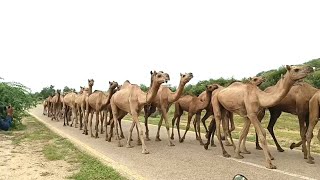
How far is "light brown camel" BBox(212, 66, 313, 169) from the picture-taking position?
29.4 feet

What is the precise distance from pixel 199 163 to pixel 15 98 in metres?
17.4

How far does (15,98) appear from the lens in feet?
77.6

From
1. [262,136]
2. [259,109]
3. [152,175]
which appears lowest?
[152,175]

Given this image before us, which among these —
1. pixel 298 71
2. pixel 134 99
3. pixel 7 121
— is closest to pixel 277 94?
pixel 298 71

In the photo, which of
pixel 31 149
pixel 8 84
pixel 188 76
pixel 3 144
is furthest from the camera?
pixel 8 84

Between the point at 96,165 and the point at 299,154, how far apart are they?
620 centimetres

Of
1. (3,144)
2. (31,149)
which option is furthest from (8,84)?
(31,149)

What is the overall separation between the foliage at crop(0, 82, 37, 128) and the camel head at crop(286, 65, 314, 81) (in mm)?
17834

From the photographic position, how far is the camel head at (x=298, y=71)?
871cm

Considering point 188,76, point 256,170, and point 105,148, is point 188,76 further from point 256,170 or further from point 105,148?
point 256,170

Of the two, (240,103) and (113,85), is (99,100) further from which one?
(240,103)

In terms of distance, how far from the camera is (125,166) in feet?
31.1

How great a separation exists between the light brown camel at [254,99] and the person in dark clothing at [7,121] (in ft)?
45.3

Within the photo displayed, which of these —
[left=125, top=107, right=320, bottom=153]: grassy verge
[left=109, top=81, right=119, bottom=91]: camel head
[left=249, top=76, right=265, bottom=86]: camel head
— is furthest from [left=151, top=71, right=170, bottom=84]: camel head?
[left=125, top=107, right=320, bottom=153]: grassy verge
